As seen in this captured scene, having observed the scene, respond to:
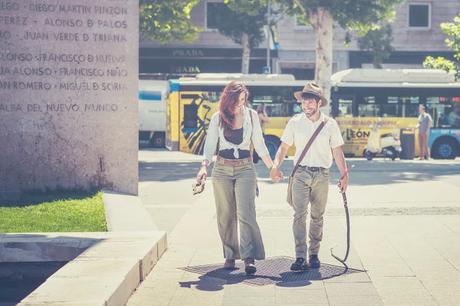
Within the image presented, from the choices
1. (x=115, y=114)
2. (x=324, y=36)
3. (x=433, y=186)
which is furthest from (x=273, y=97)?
(x=115, y=114)

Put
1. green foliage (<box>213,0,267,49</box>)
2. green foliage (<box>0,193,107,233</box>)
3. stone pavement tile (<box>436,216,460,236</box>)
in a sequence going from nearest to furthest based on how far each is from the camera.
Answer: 1. green foliage (<box>0,193,107,233</box>)
2. stone pavement tile (<box>436,216,460,236</box>)
3. green foliage (<box>213,0,267,49</box>)

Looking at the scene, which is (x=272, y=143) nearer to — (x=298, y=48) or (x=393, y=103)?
(x=393, y=103)

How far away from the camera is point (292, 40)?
45656mm

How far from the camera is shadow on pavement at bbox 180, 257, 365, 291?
25.6ft

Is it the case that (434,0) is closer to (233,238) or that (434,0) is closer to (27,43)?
(27,43)

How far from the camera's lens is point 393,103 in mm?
29656

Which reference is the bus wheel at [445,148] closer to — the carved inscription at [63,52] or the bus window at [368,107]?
the bus window at [368,107]

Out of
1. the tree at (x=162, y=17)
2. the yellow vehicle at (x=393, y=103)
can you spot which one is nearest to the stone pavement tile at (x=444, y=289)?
the yellow vehicle at (x=393, y=103)

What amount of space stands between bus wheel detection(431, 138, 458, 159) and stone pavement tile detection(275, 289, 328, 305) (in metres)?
23.2

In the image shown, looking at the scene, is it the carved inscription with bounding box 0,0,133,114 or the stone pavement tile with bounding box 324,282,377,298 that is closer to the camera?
the stone pavement tile with bounding box 324,282,377,298

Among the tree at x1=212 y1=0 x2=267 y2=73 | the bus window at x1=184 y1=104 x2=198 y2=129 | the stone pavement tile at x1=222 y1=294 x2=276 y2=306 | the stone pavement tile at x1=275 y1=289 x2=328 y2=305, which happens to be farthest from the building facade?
the stone pavement tile at x1=222 y1=294 x2=276 y2=306

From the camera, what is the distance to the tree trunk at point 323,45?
95.8 feet

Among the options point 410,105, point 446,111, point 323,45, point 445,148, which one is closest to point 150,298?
point 323,45

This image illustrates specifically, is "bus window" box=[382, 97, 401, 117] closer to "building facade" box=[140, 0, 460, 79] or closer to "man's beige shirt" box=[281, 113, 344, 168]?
"building facade" box=[140, 0, 460, 79]
